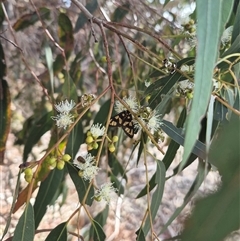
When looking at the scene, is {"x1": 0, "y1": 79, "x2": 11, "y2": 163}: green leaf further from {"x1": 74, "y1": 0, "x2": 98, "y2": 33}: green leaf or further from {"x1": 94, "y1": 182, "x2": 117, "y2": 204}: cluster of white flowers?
{"x1": 94, "y1": 182, "x2": 117, "y2": 204}: cluster of white flowers

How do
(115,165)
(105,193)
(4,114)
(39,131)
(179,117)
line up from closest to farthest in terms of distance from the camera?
1. (105,193)
2. (179,117)
3. (4,114)
4. (39,131)
5. (115,165)

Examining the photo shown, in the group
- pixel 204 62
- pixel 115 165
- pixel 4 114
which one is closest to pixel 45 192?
pixel 4 114

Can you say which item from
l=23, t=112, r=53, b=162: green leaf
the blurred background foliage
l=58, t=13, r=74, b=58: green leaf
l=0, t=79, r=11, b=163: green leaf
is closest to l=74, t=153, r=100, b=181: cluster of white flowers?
the blurred background foliage

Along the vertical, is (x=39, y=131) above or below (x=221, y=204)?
above

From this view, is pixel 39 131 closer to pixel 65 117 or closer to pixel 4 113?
pixel 4 113

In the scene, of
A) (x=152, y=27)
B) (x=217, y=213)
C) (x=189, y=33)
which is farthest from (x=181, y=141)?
(x=152, y=27)

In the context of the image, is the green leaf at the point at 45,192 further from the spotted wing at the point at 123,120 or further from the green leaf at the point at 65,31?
the green leaf at the point at 65,31
